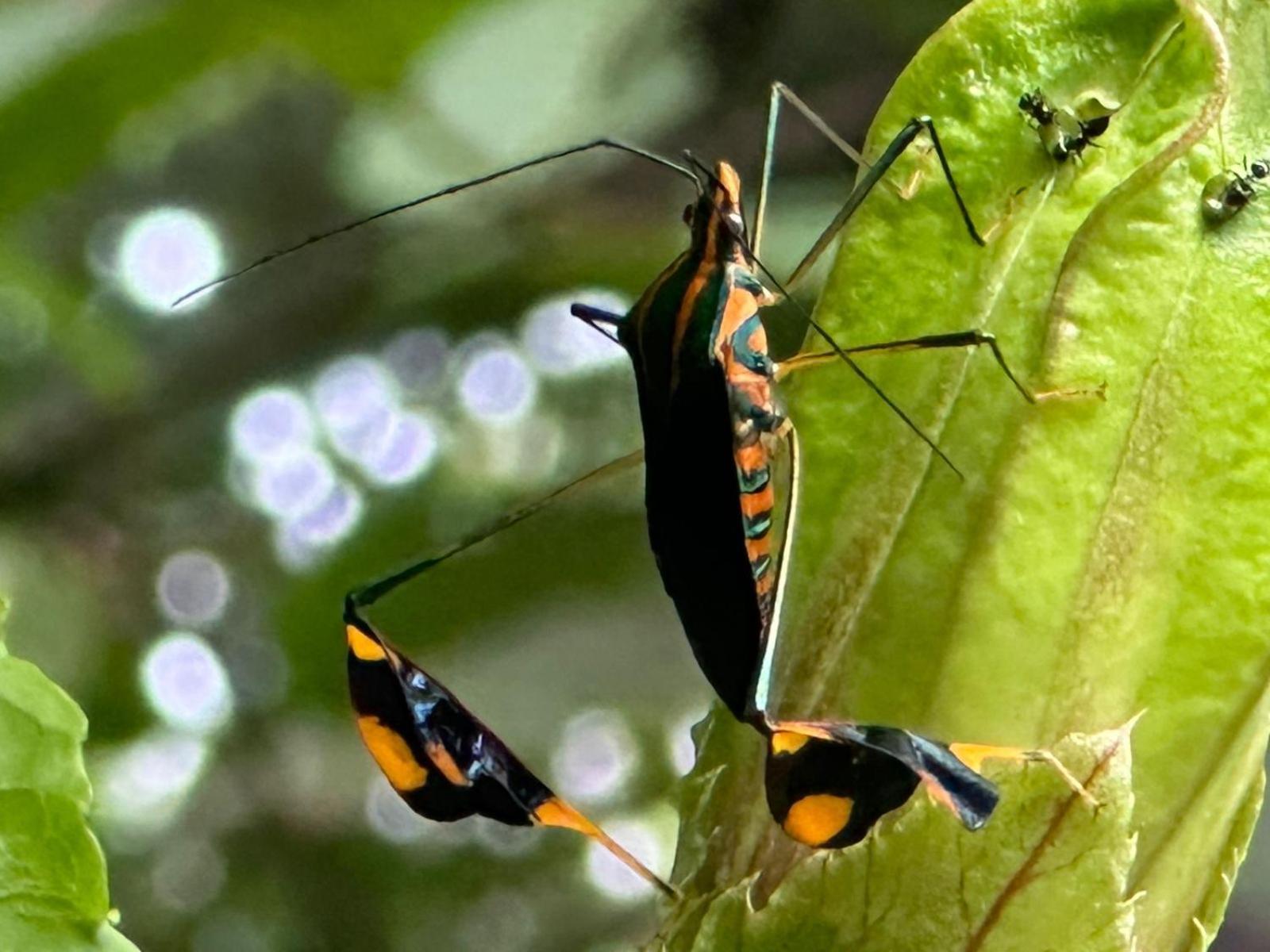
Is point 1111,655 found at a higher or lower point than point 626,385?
higher

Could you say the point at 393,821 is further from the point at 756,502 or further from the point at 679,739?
the point at 756,502

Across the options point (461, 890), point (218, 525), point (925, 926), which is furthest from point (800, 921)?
point (218, 525)

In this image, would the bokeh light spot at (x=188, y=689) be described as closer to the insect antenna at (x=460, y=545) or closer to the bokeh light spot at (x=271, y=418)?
the bokeh light spot at (x=271, y=418)

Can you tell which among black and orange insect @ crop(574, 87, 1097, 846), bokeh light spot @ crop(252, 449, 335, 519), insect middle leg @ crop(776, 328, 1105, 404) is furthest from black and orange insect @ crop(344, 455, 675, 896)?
bokeh light spot @ crop(252, 449, 335, 519)

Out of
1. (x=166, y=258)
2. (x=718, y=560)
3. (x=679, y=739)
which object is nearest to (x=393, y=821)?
(x=679, y=739)

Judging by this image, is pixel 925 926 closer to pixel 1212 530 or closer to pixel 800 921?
pixel 800 921

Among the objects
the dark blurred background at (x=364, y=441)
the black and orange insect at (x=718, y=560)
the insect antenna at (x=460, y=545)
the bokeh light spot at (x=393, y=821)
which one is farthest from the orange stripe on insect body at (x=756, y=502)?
the bokeh light spot at (x=393, y=821)

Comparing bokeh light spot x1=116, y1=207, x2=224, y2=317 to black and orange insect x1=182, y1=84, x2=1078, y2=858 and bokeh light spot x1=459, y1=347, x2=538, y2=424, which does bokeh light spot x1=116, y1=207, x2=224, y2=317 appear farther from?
black and orange insect x1=182, y1=84, x2=1078, y2=858
